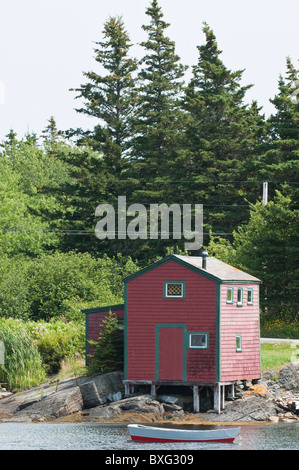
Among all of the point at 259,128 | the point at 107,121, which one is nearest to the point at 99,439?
the point at 259,128

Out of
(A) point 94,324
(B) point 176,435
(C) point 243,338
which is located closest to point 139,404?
(C) point 243,338

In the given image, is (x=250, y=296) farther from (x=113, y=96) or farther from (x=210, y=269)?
(x=113, y=96)

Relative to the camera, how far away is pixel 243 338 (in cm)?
3984

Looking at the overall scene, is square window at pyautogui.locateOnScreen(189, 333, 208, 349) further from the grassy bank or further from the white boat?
the white boat

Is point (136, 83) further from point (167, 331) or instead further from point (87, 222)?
point (167, 331)

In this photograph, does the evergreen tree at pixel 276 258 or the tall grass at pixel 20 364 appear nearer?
the tall grass at pixel 20 364

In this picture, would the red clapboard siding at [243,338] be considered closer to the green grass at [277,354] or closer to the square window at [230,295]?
the square window at [230,295]

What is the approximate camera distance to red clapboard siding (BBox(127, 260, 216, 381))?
1518 inches

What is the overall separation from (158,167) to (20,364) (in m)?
32.2

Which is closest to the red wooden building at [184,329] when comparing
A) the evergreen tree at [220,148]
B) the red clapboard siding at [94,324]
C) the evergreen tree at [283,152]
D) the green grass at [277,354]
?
the green grass at [277,354]

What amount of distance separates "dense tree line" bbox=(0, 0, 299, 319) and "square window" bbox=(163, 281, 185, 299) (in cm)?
1828

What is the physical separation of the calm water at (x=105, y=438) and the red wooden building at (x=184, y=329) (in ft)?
10.6

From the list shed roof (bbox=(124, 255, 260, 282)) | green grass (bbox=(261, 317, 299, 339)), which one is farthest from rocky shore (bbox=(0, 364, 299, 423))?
green grass (bbox=(261, 317, 299, 339))

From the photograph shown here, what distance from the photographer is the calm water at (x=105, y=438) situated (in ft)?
105
